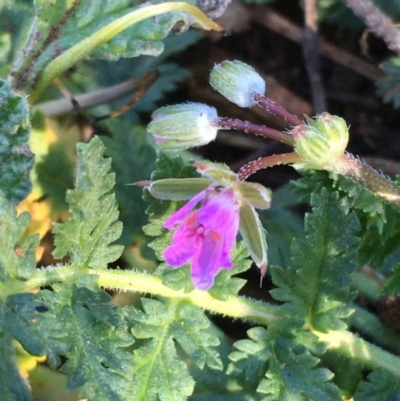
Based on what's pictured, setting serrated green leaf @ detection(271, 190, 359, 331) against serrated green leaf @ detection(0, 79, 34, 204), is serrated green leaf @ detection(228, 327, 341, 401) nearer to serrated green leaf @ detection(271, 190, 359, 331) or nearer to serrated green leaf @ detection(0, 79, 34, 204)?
serrated green leaf @ detection(271, 190, 359, 331)

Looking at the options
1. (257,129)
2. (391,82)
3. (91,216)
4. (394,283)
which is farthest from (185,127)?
(391,82)

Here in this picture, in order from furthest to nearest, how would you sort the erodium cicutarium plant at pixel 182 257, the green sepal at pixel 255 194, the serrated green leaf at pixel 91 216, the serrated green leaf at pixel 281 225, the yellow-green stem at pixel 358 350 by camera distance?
1. the serrated green leaf at pixel 281 225
2. the yellow-green stem at pixel 358 350
3. the serrated green leaf at pixel 91 216
4. the erodium cicutarium plant at pixel 182 257
5. the green sepal at pixel 255 194

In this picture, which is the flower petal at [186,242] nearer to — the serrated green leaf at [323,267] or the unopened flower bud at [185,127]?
the unopened flower bud at [185,127]

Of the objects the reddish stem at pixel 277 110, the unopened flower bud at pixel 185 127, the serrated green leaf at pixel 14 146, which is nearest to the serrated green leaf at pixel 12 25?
the serrated green leaf at pixel 14 146

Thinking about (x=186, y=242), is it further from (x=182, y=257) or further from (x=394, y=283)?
(x=394, y=283)

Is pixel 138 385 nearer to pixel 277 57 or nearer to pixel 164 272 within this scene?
pixel 164 272

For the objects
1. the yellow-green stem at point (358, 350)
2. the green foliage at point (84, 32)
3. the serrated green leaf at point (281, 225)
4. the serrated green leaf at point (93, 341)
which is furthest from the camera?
the serrated green leaf at point (281, 225)

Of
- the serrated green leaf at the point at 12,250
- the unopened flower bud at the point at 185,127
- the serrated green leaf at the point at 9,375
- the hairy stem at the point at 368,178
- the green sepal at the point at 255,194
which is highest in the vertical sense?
the unopened flower bud at the point at 185,127
